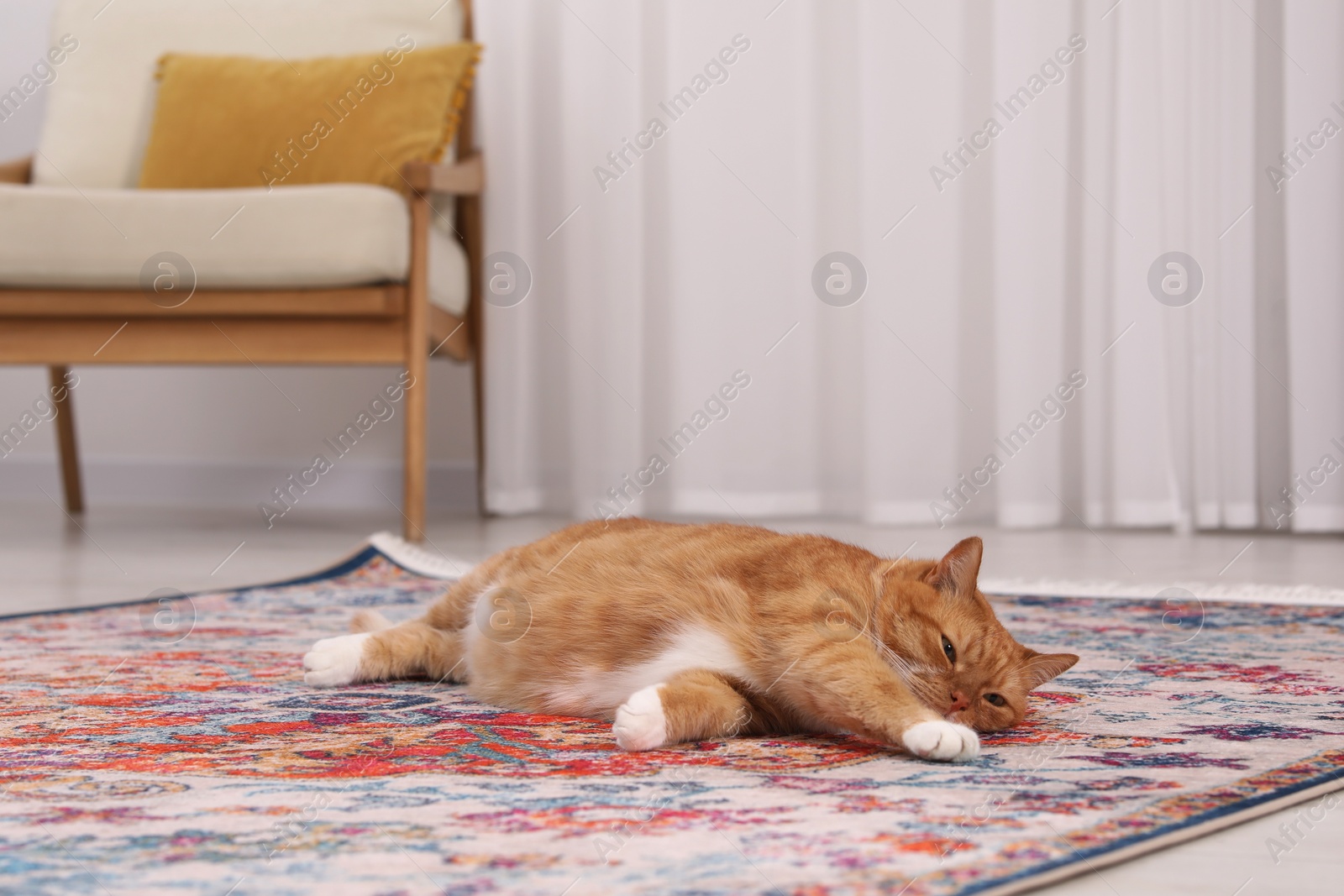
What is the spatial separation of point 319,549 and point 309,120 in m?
0.97

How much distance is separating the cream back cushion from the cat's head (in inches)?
95.3

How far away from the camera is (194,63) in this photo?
9.19ft

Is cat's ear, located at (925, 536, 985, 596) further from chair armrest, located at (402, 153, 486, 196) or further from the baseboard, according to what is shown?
the baseboard

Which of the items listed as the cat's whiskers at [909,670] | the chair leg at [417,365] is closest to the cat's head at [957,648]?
the cat's whiskers at [909,670]

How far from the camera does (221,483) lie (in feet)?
11.8

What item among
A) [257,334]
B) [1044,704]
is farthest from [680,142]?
[1044,704]

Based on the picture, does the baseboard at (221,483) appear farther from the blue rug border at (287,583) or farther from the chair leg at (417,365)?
the blue rug border at (287,583)

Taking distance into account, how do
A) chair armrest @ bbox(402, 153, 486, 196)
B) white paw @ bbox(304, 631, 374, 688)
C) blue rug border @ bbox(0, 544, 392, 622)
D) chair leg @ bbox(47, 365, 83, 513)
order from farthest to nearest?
1. chair leg @ bbox(47, 365, 83, 513)
2. chair armrest @ bbox(402, 153, 486, 196)
3. blue rug border @ bbox(0, 544, 392, 622)
4. white paw @ bbox(304, 631, 374, 688)

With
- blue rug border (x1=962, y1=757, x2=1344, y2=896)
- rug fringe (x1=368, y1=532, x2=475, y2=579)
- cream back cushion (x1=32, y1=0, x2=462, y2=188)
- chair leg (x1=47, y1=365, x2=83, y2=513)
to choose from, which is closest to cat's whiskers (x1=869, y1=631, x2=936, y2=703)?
blue rug border (x1=962, y1=757, x2=1344, y2=896)

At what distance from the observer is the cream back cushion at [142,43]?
2.88 meters

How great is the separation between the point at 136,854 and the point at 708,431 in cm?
242

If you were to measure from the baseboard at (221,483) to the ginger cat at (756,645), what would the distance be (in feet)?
7.93

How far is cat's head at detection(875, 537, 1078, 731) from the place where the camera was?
3.00 ft

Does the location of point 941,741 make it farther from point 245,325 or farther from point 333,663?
point 245,325
